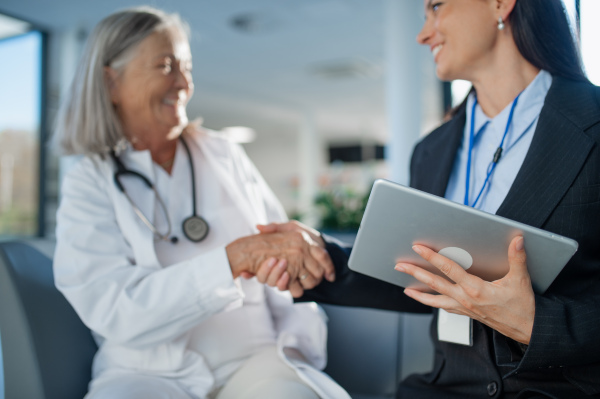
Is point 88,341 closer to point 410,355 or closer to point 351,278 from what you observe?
point 351,278

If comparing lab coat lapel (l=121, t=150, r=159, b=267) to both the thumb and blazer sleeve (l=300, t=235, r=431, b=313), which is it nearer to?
blazer sleeve (l=300, t=235, r=431, b=313)

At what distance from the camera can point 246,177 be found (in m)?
1.71

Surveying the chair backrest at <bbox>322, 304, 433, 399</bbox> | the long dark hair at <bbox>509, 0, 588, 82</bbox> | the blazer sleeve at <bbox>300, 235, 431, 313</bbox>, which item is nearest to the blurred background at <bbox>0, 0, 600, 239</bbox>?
the long dark hair at <bbox>509, 0, 588, 82</bbox>

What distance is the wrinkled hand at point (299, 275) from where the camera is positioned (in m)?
1.31

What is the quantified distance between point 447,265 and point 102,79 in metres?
1.22

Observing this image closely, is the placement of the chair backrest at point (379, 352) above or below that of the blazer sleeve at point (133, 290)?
below

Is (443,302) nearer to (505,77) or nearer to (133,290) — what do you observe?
(505,77)

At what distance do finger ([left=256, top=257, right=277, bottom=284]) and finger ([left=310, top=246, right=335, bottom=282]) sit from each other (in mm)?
118

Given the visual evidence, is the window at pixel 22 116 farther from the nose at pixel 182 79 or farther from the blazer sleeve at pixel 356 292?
the blazer sleeve at pixel 356 292

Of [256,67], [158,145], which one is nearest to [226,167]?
[158,145]

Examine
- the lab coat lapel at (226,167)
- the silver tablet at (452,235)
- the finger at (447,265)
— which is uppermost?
the lab coat lapel at (226,167)

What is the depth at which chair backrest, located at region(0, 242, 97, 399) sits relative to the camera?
4.08 ft

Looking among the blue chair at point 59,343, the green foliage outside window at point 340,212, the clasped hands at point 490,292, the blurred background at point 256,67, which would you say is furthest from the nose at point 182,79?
the green foliage outside window at point 340,212

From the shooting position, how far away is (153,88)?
155 cm
